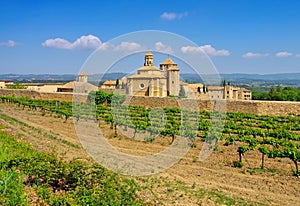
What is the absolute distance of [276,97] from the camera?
161ft

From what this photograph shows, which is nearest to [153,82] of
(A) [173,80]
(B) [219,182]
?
(A) [173,80]

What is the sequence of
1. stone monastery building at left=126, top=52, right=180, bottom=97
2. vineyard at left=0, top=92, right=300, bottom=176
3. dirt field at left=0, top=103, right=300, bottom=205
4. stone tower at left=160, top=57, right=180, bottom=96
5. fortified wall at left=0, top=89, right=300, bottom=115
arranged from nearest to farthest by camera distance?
dirt field at left=0, top=103, right=300, bottom=205, vineyard at left=0, top=92, right=300, bottom=176, fortified wall at left=0, top=89, right=300, bottom=115, stone monastery building at left=126, top=52, right=180, bottom=97, stone tower at left=160, top=57, right=180, bottom=96

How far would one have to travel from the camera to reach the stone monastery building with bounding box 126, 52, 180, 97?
35.8 m

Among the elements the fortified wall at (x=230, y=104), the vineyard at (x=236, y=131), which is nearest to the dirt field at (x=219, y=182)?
the vineyard at (x=236, y=131)

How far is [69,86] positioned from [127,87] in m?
15.0

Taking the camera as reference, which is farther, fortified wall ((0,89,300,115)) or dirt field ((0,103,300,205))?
fortified wall ((0,89,300,115))


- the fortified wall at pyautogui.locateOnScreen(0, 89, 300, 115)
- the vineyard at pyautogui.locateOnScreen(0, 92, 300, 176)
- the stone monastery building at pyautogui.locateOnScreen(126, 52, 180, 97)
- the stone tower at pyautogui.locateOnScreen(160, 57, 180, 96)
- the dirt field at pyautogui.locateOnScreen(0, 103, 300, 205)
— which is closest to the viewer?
the dirt field at pyautogui.locateOnScreen(0, 103, 300, 205)

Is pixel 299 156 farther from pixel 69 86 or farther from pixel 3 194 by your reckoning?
pixel 69 86

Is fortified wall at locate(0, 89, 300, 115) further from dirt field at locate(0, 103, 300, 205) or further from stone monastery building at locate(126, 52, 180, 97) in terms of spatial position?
dirt field at locate(0, 103, 300, 205)

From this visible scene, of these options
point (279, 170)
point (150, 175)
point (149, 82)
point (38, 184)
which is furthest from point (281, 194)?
point (149, 82)

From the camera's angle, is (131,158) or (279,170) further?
(131,158)

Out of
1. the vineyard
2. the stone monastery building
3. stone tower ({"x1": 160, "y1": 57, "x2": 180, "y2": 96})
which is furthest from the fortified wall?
stone tower ({"x1": 160, "y1": 57, "x2": 180, "y2": 96})

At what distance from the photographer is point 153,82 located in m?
35.8

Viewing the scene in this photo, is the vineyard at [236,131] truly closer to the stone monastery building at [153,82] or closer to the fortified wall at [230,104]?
the fortified wall at [230,104]
